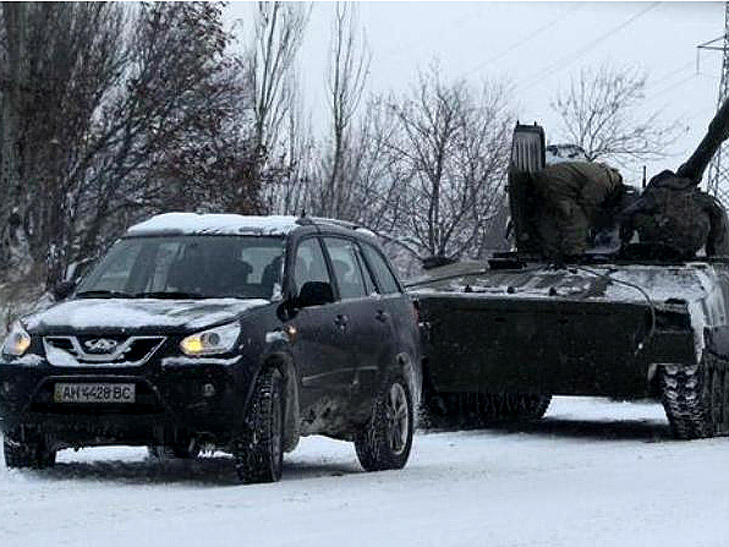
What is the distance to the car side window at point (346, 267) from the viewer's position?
11.1 metres

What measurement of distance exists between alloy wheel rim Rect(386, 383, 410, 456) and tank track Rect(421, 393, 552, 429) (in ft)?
13.4

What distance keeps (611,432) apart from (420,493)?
707 centimetres

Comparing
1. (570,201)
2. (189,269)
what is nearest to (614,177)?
(570,201)

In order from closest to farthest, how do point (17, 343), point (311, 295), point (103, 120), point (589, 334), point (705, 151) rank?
point (17, 343), point (311, 295), point (589, 334), point (705, 151), point (103, 120)

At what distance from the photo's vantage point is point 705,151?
677 inches

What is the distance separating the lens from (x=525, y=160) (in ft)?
56.6

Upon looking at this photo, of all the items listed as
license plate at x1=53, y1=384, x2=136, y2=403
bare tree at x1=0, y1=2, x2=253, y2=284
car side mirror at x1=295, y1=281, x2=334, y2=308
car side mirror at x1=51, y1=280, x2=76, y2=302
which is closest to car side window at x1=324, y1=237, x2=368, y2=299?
car side mirror at x1=295, y1=281, x2=334, y2=308

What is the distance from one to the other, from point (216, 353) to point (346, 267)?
2.13m

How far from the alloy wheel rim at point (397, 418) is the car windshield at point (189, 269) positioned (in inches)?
58.4

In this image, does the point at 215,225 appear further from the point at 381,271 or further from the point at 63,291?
the point at 381,271

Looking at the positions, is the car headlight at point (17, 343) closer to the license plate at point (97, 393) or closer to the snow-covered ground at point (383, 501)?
the license plate at point (97, 393)

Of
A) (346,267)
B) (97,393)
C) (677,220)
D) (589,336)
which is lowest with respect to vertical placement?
(589,336)

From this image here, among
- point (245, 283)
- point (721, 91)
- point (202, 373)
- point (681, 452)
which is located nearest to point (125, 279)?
point (245, 283)

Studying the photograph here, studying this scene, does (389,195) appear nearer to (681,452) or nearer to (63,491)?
(681,452)
